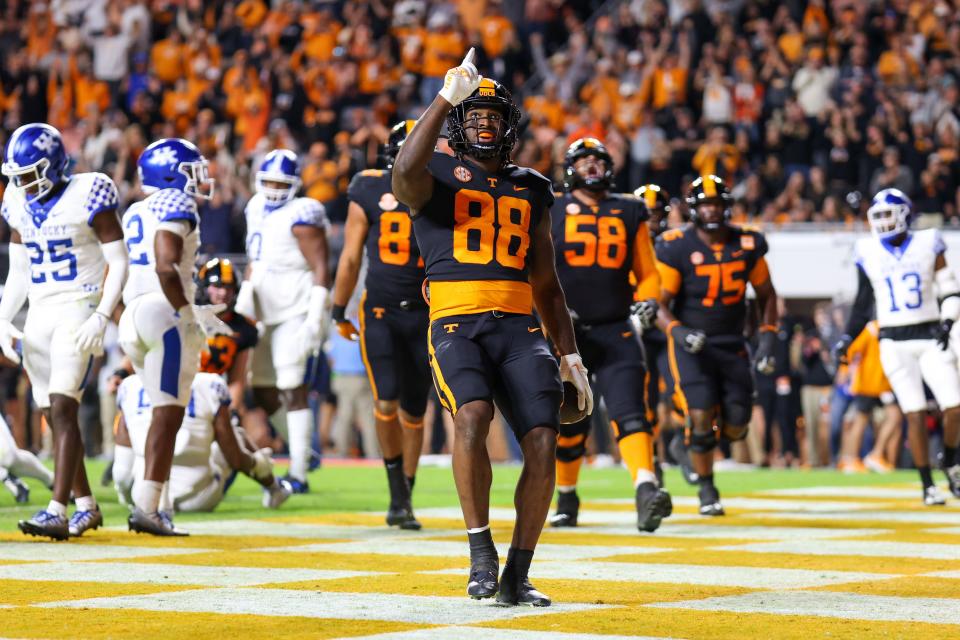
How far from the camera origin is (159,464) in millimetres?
8484

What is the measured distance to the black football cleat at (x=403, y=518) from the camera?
926 cm

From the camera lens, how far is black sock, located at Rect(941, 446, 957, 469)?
1220 centimetres

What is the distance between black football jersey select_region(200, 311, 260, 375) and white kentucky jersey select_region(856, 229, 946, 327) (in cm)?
477

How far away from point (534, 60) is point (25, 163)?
15324 millimetres

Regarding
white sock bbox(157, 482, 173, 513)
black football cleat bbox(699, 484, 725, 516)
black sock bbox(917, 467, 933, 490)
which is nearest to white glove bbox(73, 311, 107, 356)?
white sock bbox(157, 482, 173, 513)

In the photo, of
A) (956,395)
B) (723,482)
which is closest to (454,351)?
(956,395)

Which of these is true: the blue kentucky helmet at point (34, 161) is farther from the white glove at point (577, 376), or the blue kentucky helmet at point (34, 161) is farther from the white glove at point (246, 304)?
the white glove at point (246, 304)

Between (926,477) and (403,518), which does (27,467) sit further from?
(926,477)

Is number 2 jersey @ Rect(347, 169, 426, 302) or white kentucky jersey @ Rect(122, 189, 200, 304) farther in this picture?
number 2 jersey @ Rect(347, 169, 426, 302)

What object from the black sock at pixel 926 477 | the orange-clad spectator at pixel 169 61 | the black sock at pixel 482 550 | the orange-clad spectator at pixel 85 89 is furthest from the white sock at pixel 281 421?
the orange-clad spectator at pixel 169 61

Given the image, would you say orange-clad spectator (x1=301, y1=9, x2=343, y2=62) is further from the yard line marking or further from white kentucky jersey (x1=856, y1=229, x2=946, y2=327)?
the yard line marking

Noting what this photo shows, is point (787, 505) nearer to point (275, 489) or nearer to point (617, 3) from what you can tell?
point (275, 489)

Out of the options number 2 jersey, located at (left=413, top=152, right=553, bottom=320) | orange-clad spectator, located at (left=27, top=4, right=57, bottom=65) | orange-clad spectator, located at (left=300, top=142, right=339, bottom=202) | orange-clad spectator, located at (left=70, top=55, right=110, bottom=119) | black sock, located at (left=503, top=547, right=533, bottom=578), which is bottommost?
black sock, located at (left=503, top=547, right=533, bottom=578)

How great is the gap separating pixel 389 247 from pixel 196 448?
197cm
